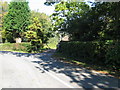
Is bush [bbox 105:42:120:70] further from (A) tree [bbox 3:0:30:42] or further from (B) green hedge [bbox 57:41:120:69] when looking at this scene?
(A) tree [bbox 3:0:30:42]

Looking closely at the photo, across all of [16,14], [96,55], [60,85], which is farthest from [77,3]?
[16,14]

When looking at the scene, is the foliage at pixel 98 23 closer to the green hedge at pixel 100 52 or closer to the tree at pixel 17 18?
the green hedge at pixel 100 52

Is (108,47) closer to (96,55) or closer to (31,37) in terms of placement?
(96,55)

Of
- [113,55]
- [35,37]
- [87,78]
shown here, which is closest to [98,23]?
[113,55]

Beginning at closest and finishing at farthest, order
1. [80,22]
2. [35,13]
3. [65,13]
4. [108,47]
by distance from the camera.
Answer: [108,47] < [80,22] < [65,13] < [35,13]

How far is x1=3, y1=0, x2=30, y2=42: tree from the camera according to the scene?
39.0m

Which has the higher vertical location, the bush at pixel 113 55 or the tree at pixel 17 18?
the tree at pixel 17 18

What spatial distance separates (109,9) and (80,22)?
4.75m

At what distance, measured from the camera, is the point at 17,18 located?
39031mm

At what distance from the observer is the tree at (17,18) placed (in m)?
39.0

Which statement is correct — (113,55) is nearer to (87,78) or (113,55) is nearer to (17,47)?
(87,78)

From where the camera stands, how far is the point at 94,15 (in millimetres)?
15781

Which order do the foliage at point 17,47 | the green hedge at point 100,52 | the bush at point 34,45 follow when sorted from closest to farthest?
the green hedge at point 100,52
the bush at point 34,45
the foliage at point 17,47

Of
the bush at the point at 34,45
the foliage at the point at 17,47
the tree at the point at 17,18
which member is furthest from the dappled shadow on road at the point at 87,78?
the tree at the point at 17,18
